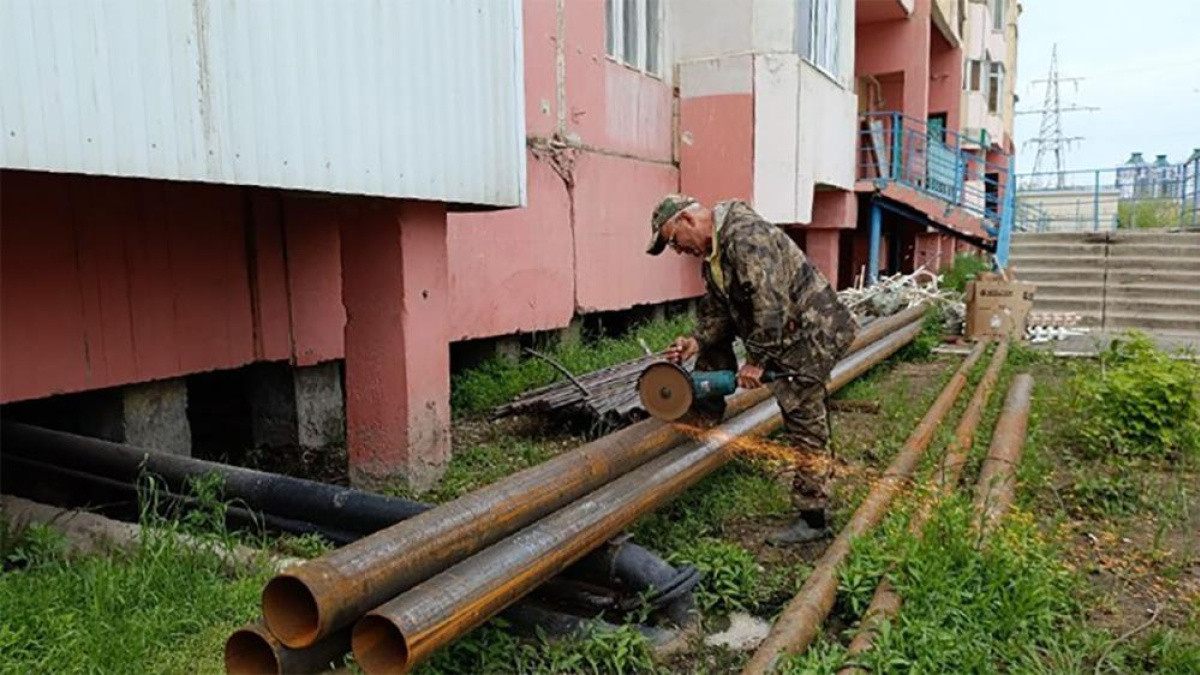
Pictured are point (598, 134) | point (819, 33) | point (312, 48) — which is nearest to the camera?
point (312, 48)

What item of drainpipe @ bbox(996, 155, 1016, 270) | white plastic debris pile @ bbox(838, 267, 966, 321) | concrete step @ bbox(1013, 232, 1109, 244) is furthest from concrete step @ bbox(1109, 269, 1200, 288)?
white plastic debris pile @ bbox(838, 267, 966, 321)

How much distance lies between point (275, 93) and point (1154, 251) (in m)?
15.1

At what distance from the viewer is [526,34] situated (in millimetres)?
7570

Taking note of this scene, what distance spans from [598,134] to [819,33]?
4858mm

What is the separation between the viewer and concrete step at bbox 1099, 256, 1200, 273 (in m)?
13.6

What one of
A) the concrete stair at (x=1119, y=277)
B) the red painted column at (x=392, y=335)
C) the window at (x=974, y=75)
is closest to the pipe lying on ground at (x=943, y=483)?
the red painted column at (x=392, y=335)

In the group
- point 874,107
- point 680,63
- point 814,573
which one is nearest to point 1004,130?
point 874,107

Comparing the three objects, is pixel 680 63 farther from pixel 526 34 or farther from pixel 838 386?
pixel 838 386

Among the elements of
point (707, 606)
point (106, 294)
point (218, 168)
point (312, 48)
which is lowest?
point (707, 606)

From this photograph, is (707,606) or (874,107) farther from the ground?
(874,107)

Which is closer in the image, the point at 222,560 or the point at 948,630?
the point at 948,630

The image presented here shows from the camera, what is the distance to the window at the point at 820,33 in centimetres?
1109

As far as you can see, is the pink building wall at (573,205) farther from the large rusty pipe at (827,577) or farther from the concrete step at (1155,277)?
the concrete step at (1155,277)

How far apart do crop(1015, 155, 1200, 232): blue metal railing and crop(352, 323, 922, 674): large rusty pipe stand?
16.4 meters
